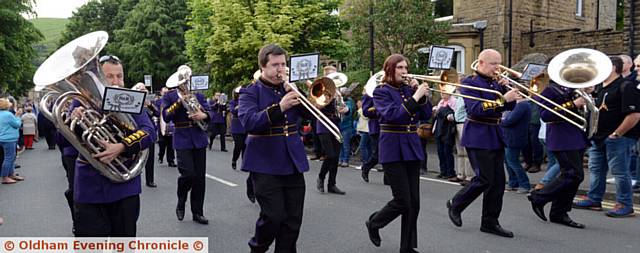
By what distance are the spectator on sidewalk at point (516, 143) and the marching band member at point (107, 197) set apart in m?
6.05

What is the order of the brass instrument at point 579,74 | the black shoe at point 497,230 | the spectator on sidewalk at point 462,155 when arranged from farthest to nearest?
the spectator on sidewalk at point 462,155
the brass instrument at point 579,74
the black shoe at point 497,230

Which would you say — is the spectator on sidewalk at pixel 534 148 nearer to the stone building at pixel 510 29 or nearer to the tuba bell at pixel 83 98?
the stone building at pixel 510 29

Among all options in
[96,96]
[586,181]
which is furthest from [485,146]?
[586,181]

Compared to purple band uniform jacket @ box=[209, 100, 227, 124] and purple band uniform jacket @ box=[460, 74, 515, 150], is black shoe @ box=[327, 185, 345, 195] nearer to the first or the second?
purple band uniform jacket @ box=[460, 74, 515, 150]

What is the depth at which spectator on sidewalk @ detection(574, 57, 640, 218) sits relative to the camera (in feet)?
21.7

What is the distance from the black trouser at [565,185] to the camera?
620 cm

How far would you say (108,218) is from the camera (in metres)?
3.94

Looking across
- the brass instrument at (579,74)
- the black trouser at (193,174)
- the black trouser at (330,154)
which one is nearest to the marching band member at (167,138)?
the black trouser at (330,154)

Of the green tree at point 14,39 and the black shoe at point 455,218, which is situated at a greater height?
the green tree at point 14,39

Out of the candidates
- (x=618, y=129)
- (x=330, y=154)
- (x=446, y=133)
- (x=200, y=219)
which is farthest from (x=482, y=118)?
(x=446, y=133)

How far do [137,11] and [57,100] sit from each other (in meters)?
38.9

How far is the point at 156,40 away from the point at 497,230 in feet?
120

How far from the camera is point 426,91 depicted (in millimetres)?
5070

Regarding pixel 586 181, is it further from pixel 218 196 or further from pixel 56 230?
pixel 56 230
